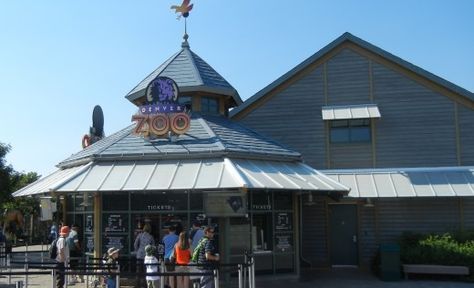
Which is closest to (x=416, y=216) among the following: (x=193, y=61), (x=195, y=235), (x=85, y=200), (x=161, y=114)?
(x=195, y=235)

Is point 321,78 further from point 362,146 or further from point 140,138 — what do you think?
point 140,138

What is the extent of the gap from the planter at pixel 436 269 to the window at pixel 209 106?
8317 mm

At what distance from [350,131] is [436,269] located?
20.3 ft

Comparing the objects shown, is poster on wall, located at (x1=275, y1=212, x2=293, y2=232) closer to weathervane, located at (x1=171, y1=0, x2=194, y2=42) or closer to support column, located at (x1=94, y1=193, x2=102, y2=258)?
support column, located at (x1=94, y1=193, x2=102, y2=258)

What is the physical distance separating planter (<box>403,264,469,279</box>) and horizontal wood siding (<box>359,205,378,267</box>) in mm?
3071

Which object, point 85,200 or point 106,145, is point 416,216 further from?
point 85,200

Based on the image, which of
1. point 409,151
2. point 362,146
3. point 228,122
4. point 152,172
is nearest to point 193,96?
point 228,122

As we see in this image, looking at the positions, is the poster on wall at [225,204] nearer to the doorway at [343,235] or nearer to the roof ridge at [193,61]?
the roof ridge at [193,61]

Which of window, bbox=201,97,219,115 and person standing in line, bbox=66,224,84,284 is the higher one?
window, bbox=201,97,219,115

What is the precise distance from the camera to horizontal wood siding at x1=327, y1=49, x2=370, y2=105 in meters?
21.0

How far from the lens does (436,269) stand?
16797 millimetres

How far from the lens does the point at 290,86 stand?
21.6 m

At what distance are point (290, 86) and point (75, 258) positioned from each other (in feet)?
33.6

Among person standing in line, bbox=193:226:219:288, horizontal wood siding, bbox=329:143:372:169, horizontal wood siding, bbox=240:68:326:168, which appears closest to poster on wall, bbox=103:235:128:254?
person standing in line, bbox=193:226:219:288
